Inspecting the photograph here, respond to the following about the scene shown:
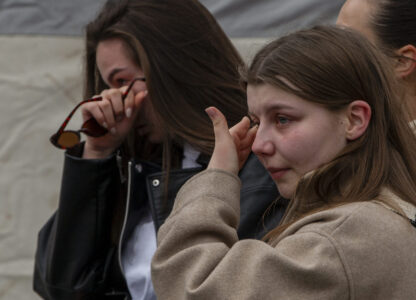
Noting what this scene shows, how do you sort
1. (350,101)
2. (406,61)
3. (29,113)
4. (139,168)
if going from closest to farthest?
(350,101), (406,61), (139,168), (29,113)

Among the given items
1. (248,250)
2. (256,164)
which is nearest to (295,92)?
(248,250)

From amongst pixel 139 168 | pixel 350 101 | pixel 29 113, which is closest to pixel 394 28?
pixel 350 101

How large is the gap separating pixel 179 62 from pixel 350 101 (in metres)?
0.83

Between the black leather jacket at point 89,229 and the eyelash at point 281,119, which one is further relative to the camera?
the black leather jacket at point 89,229

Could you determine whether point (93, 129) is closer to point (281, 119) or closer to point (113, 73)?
point (113, 73)

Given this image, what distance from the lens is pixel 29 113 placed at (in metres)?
3.06

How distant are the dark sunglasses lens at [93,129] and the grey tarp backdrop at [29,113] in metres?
0.90

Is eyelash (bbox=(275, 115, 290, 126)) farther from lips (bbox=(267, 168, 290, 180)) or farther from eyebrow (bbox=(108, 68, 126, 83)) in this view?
eyebrow (bbox=(108, 68, 126, 83))

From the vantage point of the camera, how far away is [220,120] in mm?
1596

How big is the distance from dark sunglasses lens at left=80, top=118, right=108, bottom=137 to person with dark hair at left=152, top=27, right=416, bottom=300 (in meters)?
0.66

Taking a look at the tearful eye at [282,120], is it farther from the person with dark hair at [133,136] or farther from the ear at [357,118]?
the person with dark hair at [133,136]

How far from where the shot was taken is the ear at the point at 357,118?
4.62 ft

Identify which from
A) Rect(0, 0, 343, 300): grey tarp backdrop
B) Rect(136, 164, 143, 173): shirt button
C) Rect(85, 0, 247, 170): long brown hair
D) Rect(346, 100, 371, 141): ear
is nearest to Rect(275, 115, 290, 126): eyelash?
Rect(346, 100, 371, 141): ear

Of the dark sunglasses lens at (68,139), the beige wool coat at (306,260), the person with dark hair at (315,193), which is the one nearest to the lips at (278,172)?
the person with dark hair at (315,193)
